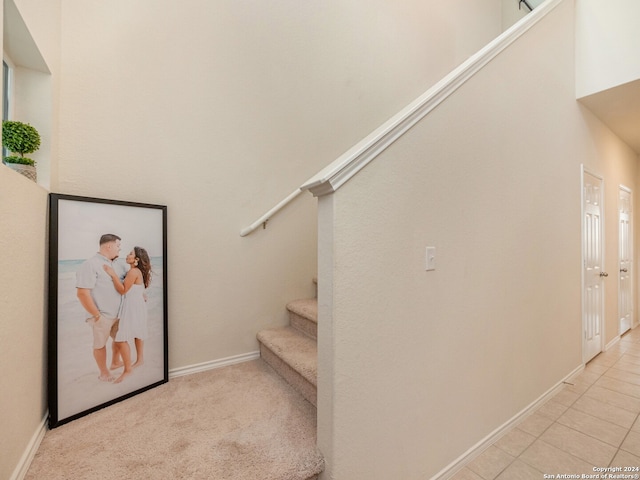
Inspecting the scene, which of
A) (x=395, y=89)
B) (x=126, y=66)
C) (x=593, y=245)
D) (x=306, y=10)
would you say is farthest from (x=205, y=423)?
(x=593, y=245)

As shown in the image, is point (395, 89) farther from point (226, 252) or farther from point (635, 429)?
point (635, 429)

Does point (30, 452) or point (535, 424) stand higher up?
point (30, 452)

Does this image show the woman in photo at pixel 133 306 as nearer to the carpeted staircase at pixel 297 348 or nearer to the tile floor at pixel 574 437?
the carpeted staircase at pixel 297 348

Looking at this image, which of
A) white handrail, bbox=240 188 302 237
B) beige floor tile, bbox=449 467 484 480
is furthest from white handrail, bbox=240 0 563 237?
beige floor tile, bbox=449 467 484 480

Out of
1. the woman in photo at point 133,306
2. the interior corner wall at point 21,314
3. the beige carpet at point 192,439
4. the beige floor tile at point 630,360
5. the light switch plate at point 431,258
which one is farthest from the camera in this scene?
the beige floor tile at point 630,360

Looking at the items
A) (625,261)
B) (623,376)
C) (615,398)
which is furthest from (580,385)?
(625,261)

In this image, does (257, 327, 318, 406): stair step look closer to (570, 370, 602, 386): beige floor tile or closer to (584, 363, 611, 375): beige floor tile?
(570, 370, 602, 386): beige floor tile

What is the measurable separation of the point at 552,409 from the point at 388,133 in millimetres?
2341

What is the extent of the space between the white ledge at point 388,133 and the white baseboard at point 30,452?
1.45m

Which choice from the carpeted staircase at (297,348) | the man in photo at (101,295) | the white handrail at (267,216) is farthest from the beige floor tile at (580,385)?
the man in photo at (101,295)

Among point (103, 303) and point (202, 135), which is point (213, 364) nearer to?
point (103, 303)

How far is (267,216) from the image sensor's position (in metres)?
2.16

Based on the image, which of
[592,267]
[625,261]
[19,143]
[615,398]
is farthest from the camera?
[625,261]

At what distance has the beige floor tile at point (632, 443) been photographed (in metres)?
1.68
